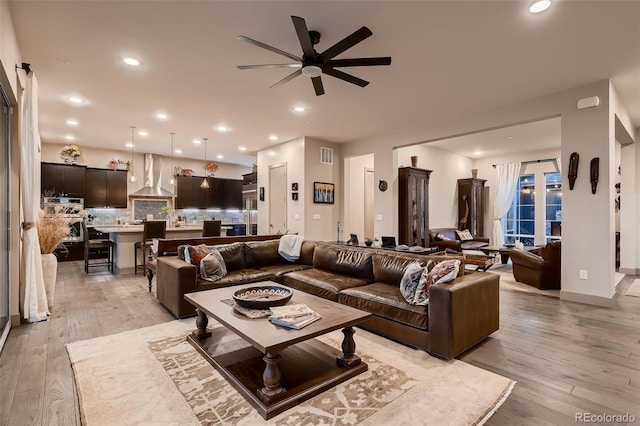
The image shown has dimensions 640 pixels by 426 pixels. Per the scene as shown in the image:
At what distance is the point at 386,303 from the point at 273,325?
4.15ft

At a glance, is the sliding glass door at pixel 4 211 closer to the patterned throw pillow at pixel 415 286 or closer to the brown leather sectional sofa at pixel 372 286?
the brown leather sectional sofa at pixel 372 286

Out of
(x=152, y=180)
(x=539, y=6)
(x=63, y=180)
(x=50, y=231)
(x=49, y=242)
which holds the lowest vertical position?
(x=49, y=242)

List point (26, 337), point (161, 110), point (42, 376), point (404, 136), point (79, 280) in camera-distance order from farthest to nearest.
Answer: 1. point (404, 136)
2. point (79, 280)
3. point (161, 110)
4. point (26, 337)
5. point (42, 376)

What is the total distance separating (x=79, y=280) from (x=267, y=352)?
18.4ft

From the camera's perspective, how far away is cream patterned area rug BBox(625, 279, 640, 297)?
469cm

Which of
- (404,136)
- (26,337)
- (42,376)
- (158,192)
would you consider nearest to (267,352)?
(42,376)

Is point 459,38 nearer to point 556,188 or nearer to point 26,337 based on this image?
point 26,337

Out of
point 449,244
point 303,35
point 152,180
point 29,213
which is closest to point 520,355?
point 303,35

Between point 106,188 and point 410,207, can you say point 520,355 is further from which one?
point 106,188

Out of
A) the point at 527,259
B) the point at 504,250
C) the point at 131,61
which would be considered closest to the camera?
the point at 131,61

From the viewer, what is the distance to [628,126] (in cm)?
551

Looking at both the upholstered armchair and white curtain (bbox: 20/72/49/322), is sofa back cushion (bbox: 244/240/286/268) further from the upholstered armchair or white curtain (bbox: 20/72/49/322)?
the upholstered armchair

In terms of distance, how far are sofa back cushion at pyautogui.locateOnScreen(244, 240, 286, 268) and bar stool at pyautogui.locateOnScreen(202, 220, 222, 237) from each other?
7.02 ft

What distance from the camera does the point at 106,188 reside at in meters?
8.52
